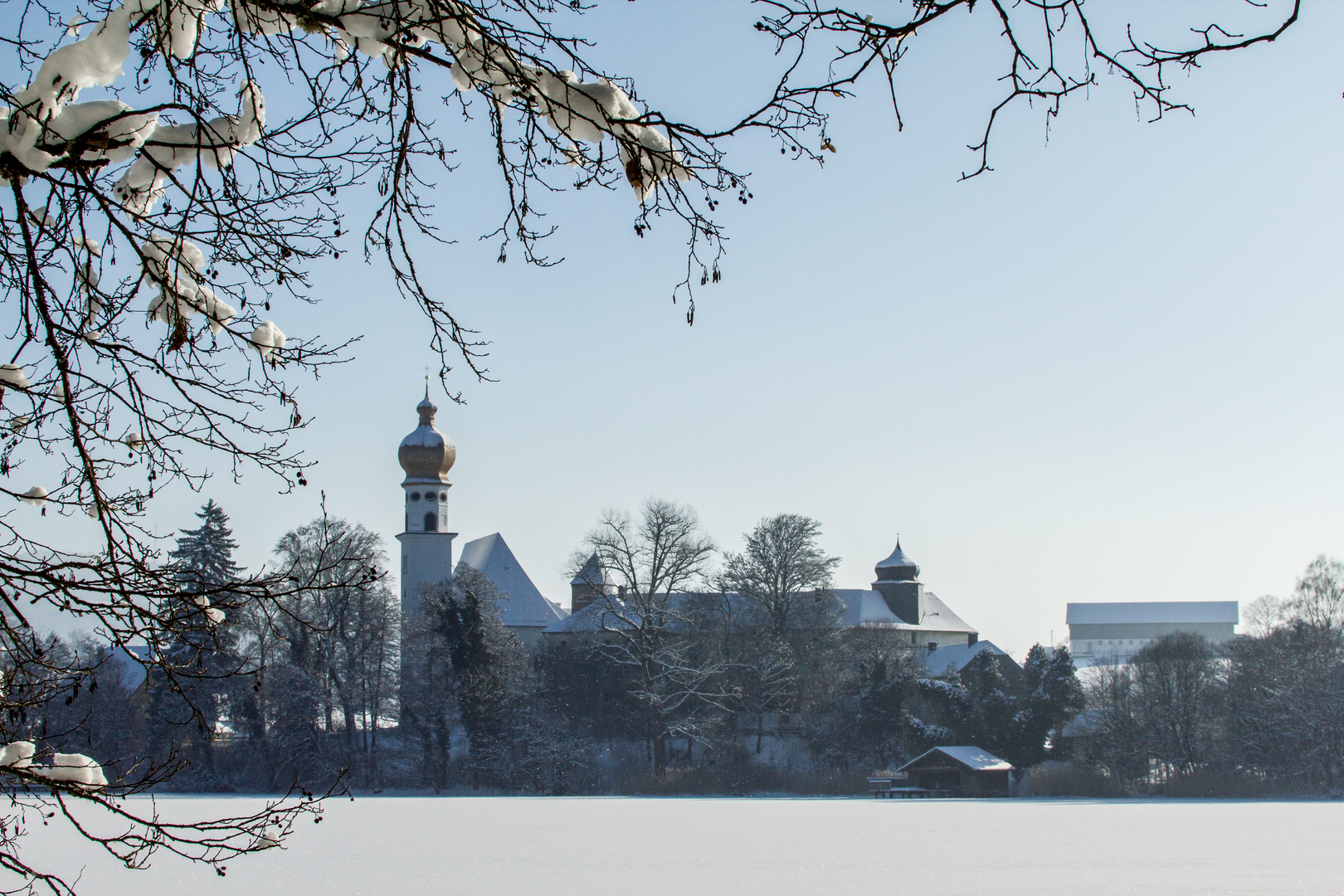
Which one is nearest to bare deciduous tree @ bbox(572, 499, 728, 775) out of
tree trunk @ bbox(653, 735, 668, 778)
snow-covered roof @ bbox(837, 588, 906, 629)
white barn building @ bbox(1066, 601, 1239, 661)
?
tree trunk @ bbox(653, 735, 668, 778)

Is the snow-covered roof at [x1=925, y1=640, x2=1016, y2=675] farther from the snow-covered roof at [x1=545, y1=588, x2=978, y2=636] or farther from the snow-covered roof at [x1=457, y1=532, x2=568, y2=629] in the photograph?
the snow-covered roof at [x1=457, y1=532, x2=568, y2=629]

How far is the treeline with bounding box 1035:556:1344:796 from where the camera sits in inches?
1563

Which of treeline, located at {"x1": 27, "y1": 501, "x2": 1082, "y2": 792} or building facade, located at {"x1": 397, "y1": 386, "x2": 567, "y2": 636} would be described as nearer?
treeline, located at {"x1": 27, "y1": 501, "x2": 1082, "y2": 792}

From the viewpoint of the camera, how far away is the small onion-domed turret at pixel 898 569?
63281mm

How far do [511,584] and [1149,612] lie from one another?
91.3 m

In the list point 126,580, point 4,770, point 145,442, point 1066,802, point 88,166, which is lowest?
point 1066,802

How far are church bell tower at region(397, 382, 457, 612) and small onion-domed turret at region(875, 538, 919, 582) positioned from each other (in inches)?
878

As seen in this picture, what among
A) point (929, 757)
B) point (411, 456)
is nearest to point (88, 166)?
Result: point (929, 757)

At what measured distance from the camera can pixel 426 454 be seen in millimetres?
54969

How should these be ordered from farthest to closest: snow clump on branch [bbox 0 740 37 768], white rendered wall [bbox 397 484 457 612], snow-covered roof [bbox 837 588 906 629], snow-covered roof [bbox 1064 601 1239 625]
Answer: snow-covered roof [bbox 1064 601 1239 625] < snow-covered roof [bbox 837 588 906 629] < white rendered wall [bbox 397 484 457 612] < snow clump on branch [bbox 0 740 37 768]

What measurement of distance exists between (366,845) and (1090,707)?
33.3m

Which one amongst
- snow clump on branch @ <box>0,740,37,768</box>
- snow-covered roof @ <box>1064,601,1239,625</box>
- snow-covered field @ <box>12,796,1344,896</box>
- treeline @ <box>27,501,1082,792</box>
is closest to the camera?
snow clump on branch @ <box>0,740,37,768</box>

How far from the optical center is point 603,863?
16.3m

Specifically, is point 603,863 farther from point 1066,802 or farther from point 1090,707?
point 1090,707
